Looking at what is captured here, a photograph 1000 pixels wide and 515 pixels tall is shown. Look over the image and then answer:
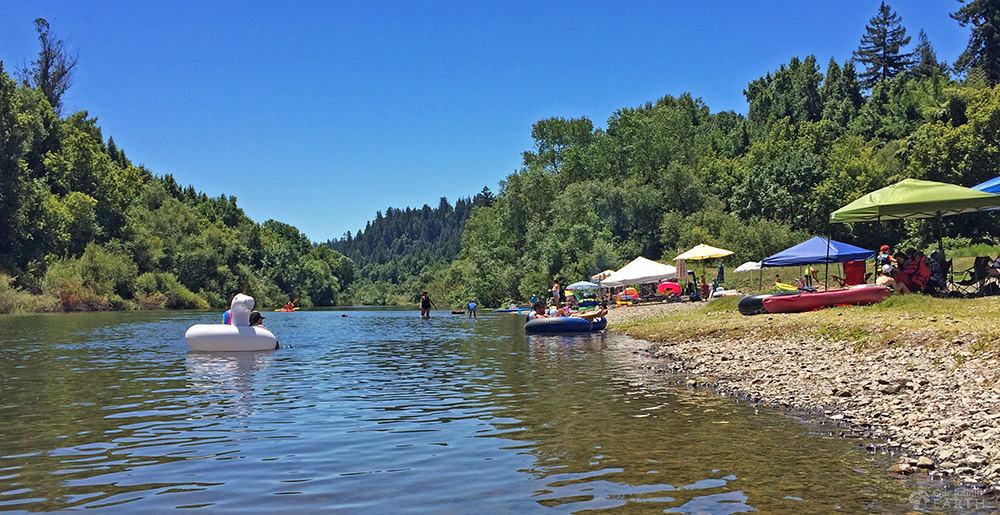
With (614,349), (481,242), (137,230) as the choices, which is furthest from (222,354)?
(137,230)

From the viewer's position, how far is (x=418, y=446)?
10438 millimetres

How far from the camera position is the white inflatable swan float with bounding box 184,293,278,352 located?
25172 mm

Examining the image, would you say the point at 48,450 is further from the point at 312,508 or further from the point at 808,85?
the point at 808,85

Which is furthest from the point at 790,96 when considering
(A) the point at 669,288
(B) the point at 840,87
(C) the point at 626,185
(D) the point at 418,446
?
(D) the point at 418,446

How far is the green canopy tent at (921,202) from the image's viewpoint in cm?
2198

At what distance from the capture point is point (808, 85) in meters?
101

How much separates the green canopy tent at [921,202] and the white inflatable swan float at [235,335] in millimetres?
18989

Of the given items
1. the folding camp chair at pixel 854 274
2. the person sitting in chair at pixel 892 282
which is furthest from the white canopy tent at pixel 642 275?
the person sitting in chair at pixel 892 282

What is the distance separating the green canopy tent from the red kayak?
2.43 metres

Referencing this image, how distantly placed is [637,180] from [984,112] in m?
31.9

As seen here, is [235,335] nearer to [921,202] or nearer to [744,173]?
[921,202]

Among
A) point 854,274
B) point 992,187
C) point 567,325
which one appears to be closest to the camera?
point 992,187

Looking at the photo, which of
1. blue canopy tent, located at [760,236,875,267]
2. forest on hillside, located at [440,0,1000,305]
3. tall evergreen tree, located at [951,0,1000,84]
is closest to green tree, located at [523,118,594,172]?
forest on hillside, located at [440,0,1000,305]

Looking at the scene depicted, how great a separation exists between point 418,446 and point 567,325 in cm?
2072
